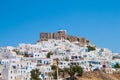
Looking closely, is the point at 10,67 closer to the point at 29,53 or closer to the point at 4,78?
the point at 4,78

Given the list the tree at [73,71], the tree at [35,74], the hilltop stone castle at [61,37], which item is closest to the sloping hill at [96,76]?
the tree at [73,71]

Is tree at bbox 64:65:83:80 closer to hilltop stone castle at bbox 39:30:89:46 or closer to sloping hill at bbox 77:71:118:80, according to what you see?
sloping hill at bbox 77:71:118:80

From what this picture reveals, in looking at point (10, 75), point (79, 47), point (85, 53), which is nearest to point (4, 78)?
point (10, 75)

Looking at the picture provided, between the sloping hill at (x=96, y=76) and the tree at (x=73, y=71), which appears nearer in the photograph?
the tree at (x=73, y=71)

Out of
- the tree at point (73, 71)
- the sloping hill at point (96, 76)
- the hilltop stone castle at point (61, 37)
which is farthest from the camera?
the hilltop stone castle at point (61, 37)

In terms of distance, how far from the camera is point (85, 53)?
88.3 metres

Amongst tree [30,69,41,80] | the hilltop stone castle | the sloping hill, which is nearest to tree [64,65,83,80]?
the sloping hill

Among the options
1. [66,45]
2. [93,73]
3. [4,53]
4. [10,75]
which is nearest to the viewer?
[10,75]

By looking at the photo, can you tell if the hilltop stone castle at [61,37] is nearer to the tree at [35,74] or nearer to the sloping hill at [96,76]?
the sloping hill at [96,76]

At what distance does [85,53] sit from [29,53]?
11542mm

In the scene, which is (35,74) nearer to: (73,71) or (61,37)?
(73,71)

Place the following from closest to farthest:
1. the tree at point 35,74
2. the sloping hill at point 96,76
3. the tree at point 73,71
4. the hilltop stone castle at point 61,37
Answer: the tree at point 35,74 < the tree at point 73,71 < the sloping hill at point 96,76 < the hilltop stone castle at point 61,37

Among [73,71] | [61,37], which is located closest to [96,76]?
[73,71]

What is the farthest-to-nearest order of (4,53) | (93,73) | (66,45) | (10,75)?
1. (66,45)
2. (4,53)
3. (93,73)
4. (10,75)
